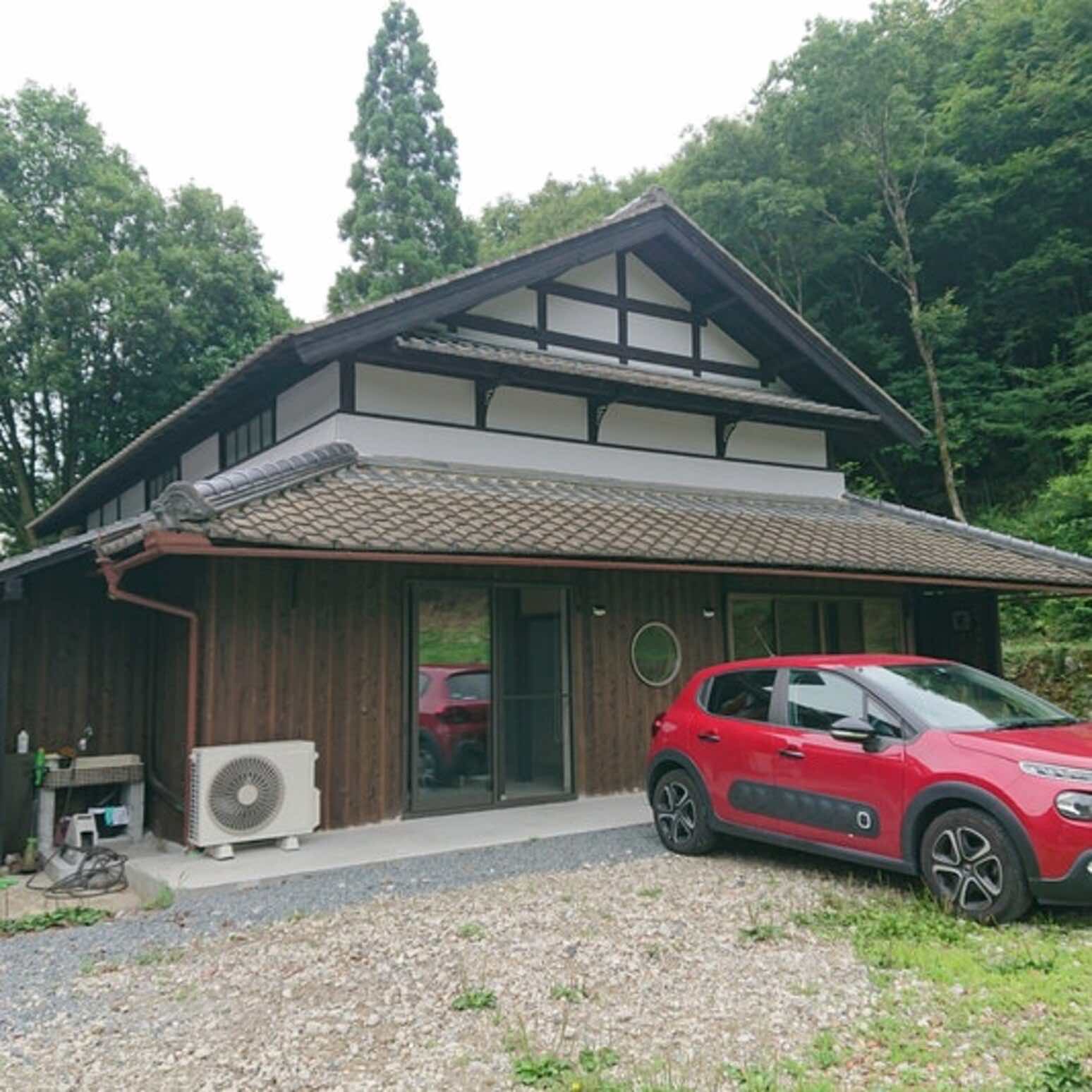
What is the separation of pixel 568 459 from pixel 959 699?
214 inches

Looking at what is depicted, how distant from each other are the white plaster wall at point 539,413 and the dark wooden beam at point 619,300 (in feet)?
4.44

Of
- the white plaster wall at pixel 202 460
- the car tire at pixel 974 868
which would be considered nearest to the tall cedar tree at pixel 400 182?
the white plaster wall at pixel 202 460

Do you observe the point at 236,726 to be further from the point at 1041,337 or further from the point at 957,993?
the point at 1041,337

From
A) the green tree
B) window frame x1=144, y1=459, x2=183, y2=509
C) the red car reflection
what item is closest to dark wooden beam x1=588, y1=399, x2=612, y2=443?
the red car reflection

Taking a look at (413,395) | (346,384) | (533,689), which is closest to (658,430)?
(413,395)

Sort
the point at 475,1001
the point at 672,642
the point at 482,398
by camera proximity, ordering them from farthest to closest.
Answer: the point at 672,642 < the point at 482,398 < the point at 475,1001

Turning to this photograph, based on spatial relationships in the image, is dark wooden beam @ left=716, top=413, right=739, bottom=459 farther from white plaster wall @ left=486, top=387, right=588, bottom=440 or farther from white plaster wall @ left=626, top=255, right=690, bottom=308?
white plaster wall @ left=486, top=387, right=588, bottom=440

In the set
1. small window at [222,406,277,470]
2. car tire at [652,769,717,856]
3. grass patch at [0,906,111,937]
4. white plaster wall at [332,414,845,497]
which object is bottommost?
grass patch at [0,906,111,937]

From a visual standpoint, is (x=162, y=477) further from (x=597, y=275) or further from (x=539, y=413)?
(x=597, y=275)

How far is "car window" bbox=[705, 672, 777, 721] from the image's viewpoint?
6.26 meters

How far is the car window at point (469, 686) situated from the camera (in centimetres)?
831

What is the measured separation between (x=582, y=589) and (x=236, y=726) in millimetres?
3547

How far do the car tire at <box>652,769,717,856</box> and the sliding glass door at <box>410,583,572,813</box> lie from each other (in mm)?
2037

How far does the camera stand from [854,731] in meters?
5.43
